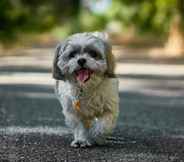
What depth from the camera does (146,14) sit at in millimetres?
48188

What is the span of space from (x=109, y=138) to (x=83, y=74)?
61.0 inches

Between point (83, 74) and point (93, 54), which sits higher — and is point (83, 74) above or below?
below

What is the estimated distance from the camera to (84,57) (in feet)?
28.8

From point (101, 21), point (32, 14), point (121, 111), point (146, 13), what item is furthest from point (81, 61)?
point (101, 21)

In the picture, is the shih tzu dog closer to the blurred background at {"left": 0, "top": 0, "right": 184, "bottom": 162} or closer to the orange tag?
the orange tag

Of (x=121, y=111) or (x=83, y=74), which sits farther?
(x=121, y=111)

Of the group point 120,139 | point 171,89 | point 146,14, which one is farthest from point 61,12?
point 120,139

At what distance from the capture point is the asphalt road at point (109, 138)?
28.7 ft

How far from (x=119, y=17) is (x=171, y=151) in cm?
4716

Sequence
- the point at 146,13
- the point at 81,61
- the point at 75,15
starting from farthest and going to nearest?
the point at 75,15
the point at 146,13
the point at 81,61

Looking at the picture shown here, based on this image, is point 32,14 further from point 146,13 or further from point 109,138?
point 109,138

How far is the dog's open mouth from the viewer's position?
888cm

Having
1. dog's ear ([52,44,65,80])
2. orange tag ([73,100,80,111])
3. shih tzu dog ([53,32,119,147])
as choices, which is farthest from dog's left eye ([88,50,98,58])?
orange tag ([73,100,80,111])

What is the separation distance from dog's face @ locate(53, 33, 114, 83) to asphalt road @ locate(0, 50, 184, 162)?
0.90 metres
